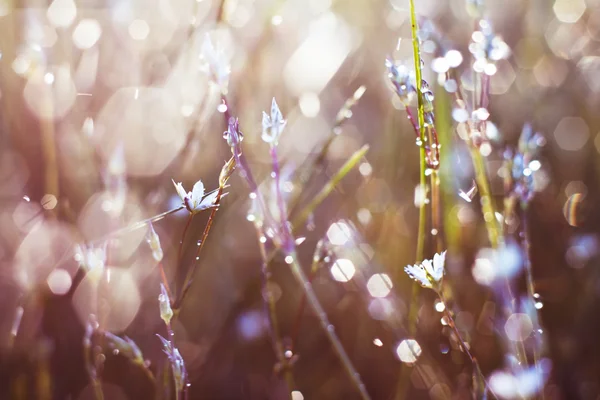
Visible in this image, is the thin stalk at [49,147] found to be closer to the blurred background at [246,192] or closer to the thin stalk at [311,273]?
the blurred background at [246,192]

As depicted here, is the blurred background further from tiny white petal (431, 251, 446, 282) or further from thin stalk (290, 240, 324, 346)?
tiny white petal (431, 251, 446, 282)

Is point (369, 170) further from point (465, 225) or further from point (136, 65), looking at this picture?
point (136, 65)

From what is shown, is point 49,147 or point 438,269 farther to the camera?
point 49,147

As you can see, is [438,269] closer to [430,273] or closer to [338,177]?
[430,273]

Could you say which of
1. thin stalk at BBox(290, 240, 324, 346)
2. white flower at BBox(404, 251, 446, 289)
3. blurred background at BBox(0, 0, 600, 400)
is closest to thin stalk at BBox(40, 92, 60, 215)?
blurred background at BBox(0, 0, 600, 400)

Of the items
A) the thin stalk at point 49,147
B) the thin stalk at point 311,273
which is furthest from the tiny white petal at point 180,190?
the thin stalk at point 49,147

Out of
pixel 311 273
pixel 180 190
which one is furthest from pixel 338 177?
pixel 180 190

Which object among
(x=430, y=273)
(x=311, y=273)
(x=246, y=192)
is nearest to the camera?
(x=430, y=273)

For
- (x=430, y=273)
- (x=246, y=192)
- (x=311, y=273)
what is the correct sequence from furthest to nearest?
(x=246, y=192) → (x=311, y=273) → (x=430, y=273)
